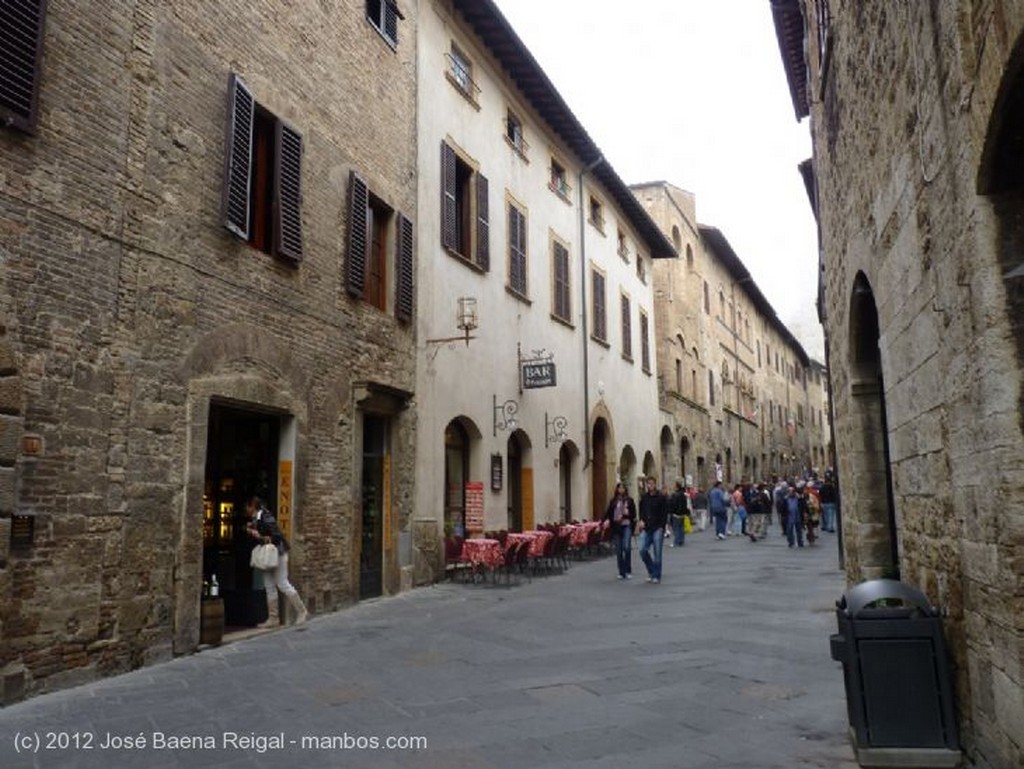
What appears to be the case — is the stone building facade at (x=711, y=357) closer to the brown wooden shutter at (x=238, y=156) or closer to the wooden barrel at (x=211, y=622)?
the brown wooden shutter at (x=238, y=156)

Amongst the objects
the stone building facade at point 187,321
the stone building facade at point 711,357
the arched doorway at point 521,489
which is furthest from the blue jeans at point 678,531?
the stone building facade at point 187,321

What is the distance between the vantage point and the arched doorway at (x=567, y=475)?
740 inches

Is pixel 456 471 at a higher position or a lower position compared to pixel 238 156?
lower

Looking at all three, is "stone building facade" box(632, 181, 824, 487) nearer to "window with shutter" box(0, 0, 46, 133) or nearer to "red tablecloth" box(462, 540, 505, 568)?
"red tablecloth" box(462, 540, 505, 568)

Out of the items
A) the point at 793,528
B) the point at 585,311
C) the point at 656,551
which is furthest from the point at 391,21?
the point at 793,528

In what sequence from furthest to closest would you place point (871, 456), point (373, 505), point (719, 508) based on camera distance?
point (719, 508) < point (373, 505) < point (871, 456)

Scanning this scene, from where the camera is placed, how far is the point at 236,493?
9578 millimetres

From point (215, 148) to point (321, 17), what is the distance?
316cm

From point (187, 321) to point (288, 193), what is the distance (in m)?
2.38

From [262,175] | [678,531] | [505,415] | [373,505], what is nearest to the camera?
[262,175]

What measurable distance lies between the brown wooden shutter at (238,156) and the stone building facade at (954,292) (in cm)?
571

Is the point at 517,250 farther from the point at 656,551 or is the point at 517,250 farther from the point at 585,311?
the point at 656,551

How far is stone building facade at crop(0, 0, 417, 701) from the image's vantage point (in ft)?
20.4

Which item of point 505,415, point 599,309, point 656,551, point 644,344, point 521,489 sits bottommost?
point 656,551
